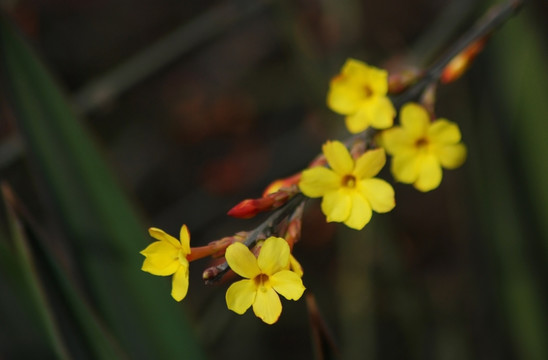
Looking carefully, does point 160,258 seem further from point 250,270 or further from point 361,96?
point 361,96

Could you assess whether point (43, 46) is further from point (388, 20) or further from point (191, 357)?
point (191, 357)

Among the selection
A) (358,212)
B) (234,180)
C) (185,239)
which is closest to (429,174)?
(358,212)

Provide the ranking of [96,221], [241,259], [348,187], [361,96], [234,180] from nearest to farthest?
[241,259] → [348,187] → [361,96] → [96,221] → [234,180]

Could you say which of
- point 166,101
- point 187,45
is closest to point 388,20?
point 166,101

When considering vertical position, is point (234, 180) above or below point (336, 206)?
above

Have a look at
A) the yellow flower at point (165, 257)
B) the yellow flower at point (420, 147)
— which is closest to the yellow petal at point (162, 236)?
the yellow flower at point (165, 257)

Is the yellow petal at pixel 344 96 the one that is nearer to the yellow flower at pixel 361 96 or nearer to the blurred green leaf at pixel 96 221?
the yellow flower at pixel 361 96
